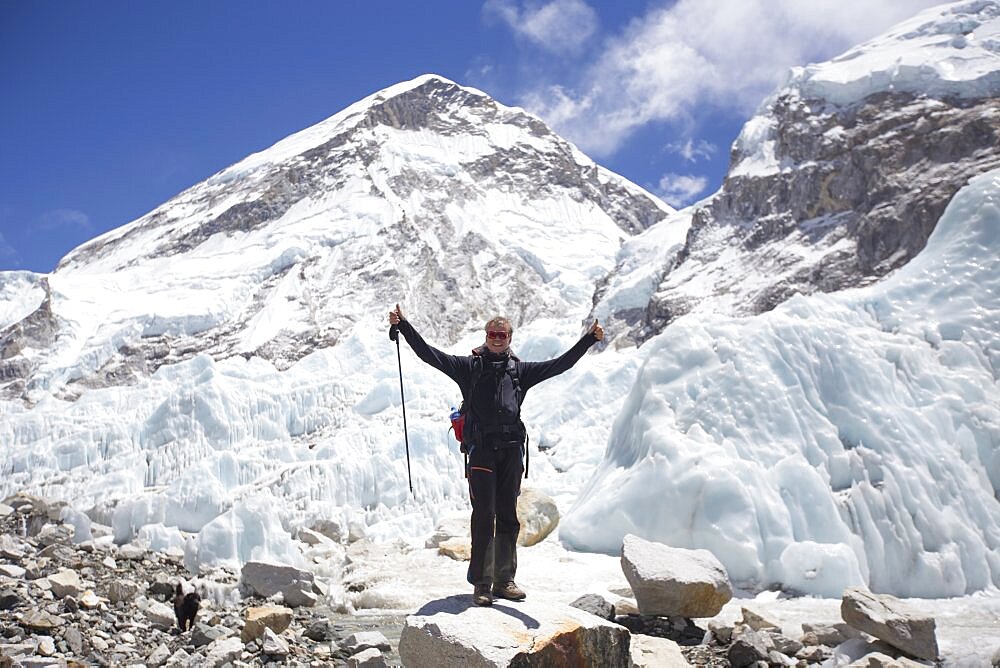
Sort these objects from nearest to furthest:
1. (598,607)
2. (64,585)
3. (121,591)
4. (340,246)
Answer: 1. (598,607)
2. (64,585)
3. (121,591)
4. (340,246)

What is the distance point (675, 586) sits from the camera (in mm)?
7023

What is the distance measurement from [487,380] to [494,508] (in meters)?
0.81

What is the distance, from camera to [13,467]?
29.8m

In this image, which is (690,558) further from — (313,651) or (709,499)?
(313,651)

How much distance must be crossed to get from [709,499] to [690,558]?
81.5 inches

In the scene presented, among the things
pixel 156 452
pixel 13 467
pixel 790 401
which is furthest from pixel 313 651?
pixel 13 467

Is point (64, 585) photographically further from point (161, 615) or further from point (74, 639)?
point (74, 639)

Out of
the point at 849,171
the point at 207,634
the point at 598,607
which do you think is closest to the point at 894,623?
the point at 598,607

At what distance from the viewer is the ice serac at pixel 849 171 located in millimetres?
49344

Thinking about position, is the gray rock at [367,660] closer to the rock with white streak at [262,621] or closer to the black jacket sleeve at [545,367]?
the rock with white streak at [262,621]

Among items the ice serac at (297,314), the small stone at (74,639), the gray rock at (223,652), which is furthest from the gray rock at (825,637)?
the ice serac at (297,314)

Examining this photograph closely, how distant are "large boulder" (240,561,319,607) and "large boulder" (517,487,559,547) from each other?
417cm

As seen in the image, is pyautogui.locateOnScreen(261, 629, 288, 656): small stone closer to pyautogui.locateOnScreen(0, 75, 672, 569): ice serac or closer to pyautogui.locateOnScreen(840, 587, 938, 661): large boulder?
pyautogui.locateOnScreen(840, 587, 938, 661): large boulder

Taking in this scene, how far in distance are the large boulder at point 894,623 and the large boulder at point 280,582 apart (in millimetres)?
7522
